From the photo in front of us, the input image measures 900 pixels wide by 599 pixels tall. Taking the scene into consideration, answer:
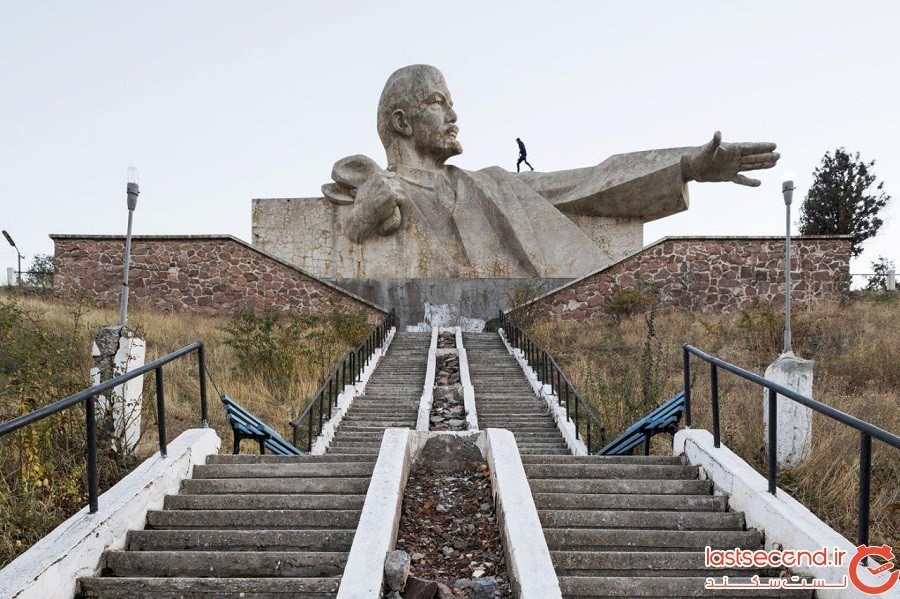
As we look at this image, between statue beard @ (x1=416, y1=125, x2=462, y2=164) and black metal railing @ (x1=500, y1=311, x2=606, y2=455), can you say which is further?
statue beard @ (x1=416, y1=125, x2=462, y2=164)

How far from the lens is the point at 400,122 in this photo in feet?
55.0

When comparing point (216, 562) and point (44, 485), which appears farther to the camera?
point (44, 485)

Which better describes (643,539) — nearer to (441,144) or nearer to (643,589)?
(643,589)

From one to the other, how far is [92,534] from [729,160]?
14.5 meters

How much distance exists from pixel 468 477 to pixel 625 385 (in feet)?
12.5

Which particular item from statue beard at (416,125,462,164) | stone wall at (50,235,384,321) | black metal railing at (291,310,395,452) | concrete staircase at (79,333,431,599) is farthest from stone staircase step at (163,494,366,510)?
statue beard at (416,125,462,164)

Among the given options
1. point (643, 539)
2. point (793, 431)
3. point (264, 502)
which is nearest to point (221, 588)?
point (264, 502)

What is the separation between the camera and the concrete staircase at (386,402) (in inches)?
286

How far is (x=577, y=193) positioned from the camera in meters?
17.1

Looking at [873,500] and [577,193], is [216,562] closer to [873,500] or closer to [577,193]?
[873,500]

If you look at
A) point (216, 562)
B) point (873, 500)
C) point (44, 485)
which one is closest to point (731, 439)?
point (873, 500)

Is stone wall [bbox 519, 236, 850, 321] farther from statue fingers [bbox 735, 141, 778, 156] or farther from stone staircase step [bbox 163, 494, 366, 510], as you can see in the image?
stone staircase step [bbox 163, 494, 366, 510]

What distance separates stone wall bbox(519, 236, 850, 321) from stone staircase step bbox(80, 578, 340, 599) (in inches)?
493

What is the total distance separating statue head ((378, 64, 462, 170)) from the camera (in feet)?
54.0
